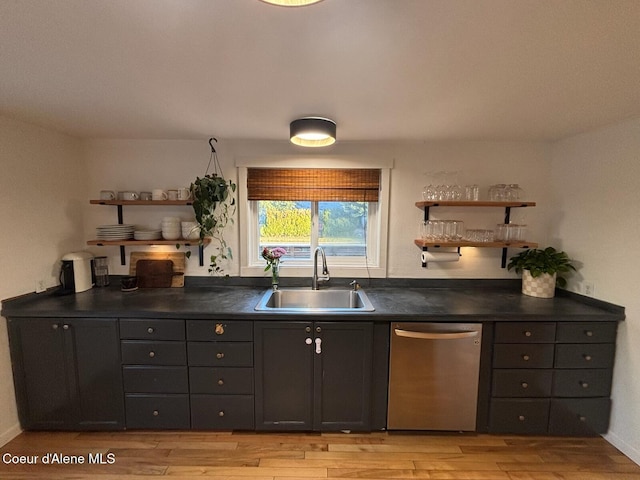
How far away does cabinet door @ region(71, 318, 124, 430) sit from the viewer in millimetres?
1903

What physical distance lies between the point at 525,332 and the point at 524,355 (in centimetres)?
16

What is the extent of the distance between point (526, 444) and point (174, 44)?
2.98m

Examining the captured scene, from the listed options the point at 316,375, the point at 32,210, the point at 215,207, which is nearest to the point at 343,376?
the point at 316,375

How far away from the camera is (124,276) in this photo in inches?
100

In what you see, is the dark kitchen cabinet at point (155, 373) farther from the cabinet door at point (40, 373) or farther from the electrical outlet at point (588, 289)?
the electrical outlet at point (588, 289)

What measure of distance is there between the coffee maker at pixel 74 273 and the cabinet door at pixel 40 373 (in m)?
0.39

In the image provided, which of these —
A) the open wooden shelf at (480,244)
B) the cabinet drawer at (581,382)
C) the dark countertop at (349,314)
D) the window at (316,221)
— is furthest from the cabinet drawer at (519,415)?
the window at (316,221)

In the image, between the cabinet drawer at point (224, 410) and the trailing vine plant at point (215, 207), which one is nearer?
the cabinet drawer at point (224, 410)

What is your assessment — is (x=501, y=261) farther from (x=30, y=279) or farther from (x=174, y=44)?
(x=30, y=279)

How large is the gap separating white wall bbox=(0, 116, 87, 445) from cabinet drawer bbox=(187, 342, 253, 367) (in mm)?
1225

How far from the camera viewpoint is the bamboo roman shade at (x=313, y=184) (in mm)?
2475

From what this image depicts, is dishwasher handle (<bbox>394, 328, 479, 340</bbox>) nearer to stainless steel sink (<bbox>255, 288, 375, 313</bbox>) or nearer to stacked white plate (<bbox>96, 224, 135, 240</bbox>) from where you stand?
stainless steel sink (<bbox>255, 288, 375, 313</bbox>)

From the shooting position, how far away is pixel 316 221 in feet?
8.64

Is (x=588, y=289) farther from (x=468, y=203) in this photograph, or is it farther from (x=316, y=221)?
(x=316, y=221)
